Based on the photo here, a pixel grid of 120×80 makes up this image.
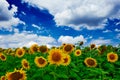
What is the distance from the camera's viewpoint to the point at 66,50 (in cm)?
992

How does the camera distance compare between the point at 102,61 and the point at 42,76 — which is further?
the point at 102,61

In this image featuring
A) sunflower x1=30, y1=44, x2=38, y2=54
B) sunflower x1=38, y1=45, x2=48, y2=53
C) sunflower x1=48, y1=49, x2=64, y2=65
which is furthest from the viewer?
sunflower x1=30, y1=44, x2=38, y2=54

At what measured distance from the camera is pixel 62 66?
859cm

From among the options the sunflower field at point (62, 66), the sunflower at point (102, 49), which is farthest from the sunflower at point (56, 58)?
the sunflower at point (102, 49)

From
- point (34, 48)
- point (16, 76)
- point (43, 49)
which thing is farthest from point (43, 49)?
point (16, 76)

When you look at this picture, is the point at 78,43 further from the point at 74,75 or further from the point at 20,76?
the point at 20,76

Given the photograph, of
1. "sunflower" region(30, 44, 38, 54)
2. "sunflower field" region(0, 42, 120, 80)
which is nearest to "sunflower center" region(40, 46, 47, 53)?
"sunflower field" region(0, 42, 120, 80)

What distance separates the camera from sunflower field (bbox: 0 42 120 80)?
277 inches

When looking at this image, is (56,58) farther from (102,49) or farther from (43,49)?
(102,49)

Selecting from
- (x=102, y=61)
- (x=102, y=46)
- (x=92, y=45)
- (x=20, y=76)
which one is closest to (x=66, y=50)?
(x=102, y=61)

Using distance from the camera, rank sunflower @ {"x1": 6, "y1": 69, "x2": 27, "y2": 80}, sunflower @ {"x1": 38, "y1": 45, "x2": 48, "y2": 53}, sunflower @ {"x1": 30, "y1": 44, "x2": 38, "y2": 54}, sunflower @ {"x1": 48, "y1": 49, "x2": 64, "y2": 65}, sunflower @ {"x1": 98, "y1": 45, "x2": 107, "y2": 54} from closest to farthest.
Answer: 1. sunflower @ {"x1": 6, "y1": 69, "x2": 27, "y2": 80}
2. sunflower @ {"x1": 48, "y1": 49, "x2": 64, "y2": 65}
3. sunflower @ {"x1": 38, "y1": 45, "x2": 48, "y2": 53}
4. sunflower @ {"x1": 98, "y1": 45, "x2": 107, "y2": 54}
5. sunflower @ {"x1": 30, "y1": 44, "x2": 38, "y2": 54}

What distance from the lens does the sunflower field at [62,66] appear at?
23.1ft

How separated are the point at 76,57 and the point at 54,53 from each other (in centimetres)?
263

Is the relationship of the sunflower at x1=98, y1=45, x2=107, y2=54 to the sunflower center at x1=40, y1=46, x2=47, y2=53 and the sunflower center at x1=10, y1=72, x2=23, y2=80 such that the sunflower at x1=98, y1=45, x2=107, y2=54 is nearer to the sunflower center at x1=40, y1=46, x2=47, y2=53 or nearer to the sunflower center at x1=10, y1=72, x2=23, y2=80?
the sunflower center at x1=40, y1=46, x2=47, y2=53
